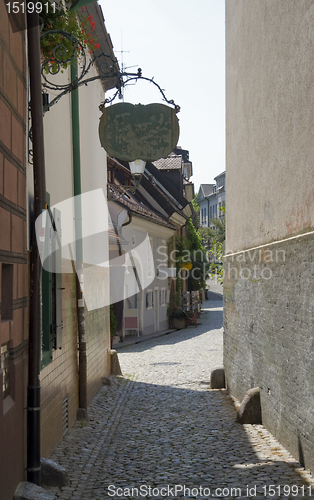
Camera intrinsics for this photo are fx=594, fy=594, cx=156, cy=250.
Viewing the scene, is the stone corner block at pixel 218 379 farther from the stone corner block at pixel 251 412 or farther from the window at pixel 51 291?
the window at pixel 51 291

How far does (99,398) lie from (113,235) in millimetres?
7510

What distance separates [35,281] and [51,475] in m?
1.76

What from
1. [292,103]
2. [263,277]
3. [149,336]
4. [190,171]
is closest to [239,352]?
[263,277]

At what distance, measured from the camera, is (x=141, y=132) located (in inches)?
→ 247

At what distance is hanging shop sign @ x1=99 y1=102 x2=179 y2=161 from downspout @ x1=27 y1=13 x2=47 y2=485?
3.74 ft

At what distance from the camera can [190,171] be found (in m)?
40.6

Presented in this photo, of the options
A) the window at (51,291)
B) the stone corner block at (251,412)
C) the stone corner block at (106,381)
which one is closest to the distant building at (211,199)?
the stone corner block at (106,381)

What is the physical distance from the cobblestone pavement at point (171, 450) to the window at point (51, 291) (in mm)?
1238

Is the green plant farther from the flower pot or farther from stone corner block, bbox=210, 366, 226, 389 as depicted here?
the flower pot

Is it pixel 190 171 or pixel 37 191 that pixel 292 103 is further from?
pixel 190 171

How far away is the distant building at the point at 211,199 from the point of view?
78.5m

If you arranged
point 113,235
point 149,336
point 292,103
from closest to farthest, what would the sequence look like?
point 292,103 < point 113,235 < point 149,336

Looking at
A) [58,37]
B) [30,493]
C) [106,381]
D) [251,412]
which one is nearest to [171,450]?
[251,412]

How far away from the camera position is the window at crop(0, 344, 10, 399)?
14.3 feet
